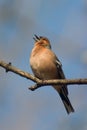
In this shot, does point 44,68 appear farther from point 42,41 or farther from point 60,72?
point 42,41

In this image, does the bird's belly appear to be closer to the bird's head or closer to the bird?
the bird

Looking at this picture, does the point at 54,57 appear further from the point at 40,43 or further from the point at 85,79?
the point at 85,79

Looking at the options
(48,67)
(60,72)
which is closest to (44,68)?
(48,67)

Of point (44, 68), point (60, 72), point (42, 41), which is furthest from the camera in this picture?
point (42, 41)

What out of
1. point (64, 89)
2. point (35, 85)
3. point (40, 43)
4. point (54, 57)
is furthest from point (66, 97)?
point (35, 85)

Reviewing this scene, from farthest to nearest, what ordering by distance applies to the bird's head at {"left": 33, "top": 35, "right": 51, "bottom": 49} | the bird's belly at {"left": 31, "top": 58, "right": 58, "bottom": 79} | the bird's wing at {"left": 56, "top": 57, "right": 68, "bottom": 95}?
the bird's head at {"left": 33, "top": 35, "right": 51, "bottom": 49} → the bird's wing at {"left": 56, "top": 57, "right": 68, "bottom": 95} → the bird's belly at {"left": 31, "top": 58, "right": 58, "bottom": 79}

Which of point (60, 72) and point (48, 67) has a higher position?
point (48, 67)

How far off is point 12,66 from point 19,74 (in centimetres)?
15

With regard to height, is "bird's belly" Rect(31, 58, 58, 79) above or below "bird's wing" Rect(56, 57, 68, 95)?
above

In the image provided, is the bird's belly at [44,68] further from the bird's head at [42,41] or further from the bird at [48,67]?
the bird's head at [42,41]

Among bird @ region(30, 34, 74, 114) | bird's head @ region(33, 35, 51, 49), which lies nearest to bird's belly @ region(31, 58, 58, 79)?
bird @ region(30, 34, 74, 114)

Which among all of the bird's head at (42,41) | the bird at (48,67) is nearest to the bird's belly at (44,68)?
the bird at (48,67)

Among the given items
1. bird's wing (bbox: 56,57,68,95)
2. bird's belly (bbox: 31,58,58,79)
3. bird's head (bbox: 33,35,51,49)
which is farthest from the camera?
bird's head (bbox: 33,35,51,49)

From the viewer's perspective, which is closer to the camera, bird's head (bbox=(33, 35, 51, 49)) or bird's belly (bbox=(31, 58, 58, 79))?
bird's belly (bbox=(31, 58, 58, 79))
